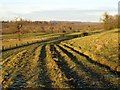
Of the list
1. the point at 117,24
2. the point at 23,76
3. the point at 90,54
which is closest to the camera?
the point at 23,76

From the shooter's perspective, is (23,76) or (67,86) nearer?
(67,86)

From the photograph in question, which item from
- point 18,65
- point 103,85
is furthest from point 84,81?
point 18,65

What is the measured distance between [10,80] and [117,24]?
7242cm

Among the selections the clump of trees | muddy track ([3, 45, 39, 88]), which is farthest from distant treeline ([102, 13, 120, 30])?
muddy track ([3, 45, 39, 88])

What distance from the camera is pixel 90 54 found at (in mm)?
34125

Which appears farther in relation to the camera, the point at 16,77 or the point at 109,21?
the point at 109,21

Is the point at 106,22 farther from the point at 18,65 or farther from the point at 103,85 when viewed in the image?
the point at 103,85

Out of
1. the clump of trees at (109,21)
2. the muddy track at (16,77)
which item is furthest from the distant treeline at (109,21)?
the muddy track at (16,77)

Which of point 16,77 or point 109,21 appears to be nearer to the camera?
point 16,77

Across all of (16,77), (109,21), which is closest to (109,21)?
(109,21)

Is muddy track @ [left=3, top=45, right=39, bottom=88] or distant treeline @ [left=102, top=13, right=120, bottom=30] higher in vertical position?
distant treeline @ [left=102, top=13, right=120, bottom=30]

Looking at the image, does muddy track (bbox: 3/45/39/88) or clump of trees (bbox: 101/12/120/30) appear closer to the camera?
muddy track (bbox: 3/45/39/88)

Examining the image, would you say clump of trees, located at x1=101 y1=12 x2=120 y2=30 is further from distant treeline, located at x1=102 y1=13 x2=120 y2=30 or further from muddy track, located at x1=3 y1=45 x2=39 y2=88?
muddy track, located at x1=3 y1=45 x2=39 y2=88

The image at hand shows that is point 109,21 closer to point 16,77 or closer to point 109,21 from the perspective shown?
point 109,21
